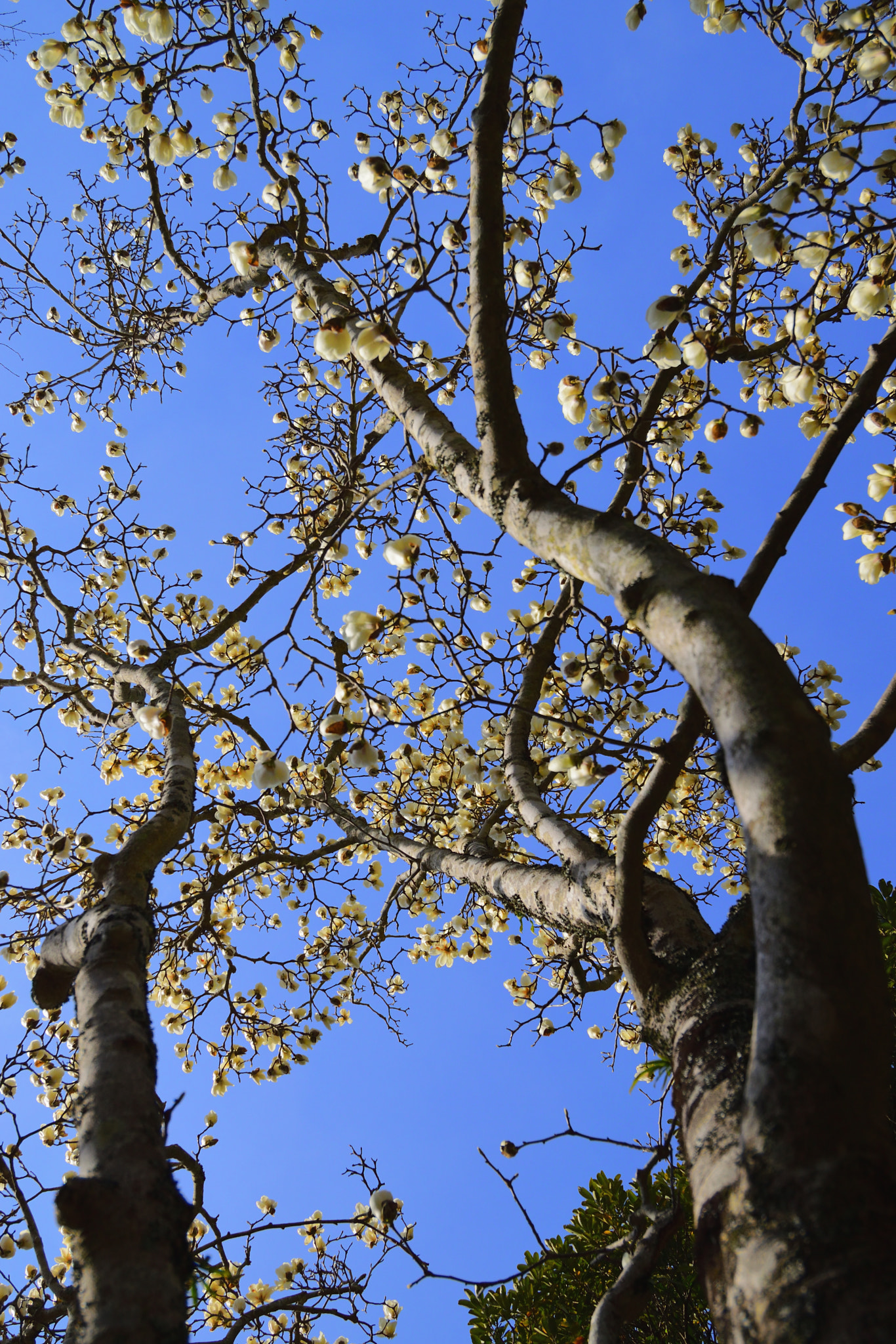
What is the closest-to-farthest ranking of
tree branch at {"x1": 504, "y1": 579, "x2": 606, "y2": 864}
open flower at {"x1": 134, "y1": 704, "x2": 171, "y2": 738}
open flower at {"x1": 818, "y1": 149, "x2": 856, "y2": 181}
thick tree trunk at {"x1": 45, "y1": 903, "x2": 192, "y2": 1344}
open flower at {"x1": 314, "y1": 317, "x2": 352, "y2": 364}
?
thick tree trunk at {"x1": 45, "y1": 903, "x2": 192, "y2": 1344}
open flower at {"x1": 314, "y1": 317, "x2": 352, "y2": 364}
open flower at {"x1": 818, "y1": 149, "x2": 856, "y2": 181}
tree branch at {"x1": 504, "y1": 579, "x2": 606, "y2": 864}
open flower at {"x1": 134, "y1": 704, "x2": 171, "y2": 738}

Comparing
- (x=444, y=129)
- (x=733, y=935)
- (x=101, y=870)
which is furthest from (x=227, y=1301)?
(x=444, y=129)

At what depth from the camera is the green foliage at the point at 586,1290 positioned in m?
3.15

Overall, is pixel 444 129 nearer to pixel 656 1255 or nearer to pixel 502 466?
pixel 502 466

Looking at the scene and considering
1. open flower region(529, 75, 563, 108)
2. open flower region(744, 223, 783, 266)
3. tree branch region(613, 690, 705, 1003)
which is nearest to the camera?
tree branch region(613, 690, 705, 1003)

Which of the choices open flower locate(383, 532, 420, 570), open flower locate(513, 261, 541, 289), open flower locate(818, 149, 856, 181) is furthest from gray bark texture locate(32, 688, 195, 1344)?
open flower locate(818, 149, 856, 181)

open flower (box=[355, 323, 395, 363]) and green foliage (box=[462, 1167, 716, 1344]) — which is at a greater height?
open flower (box=[355, 323, 395, 363])

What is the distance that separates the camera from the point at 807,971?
30.8 inches

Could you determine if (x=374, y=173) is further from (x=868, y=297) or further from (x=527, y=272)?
(x=868, y=297)

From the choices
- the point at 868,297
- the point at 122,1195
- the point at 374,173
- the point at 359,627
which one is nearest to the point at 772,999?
the point at 122,1195

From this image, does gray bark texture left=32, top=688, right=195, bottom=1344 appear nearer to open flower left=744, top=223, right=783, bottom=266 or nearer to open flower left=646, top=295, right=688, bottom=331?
open flower left=646, top=295, right=688, bottom=331

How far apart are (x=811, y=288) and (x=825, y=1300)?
224 centimetres

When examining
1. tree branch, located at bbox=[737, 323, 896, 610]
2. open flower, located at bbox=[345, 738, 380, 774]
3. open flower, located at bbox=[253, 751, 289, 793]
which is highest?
open flower, located at bbox=[253, 751, 289, 793]

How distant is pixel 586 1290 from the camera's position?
3.50m

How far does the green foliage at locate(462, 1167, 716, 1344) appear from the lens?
10.3 ft
